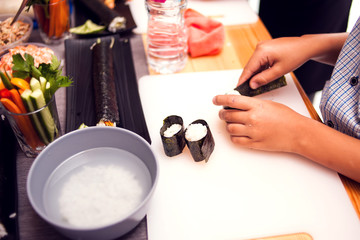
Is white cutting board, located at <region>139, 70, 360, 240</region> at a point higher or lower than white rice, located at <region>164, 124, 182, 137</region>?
lower

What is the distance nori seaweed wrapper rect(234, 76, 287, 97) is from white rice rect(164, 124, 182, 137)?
0.26 meters

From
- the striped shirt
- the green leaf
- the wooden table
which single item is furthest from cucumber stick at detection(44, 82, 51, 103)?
the striped shirt

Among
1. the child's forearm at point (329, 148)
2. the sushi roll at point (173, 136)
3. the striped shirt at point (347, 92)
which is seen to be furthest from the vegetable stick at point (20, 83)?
the striped shirt at point (347, 92)

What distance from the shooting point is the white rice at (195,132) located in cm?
88

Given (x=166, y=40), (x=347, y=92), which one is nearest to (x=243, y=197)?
(x=347, y=92)

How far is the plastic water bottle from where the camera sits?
4.01 ft

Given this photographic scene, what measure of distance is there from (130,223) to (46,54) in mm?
669

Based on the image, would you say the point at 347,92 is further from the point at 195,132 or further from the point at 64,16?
the point at 64,16

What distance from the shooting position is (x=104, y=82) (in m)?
1.09

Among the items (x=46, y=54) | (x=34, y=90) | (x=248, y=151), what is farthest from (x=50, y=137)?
(x=248, y=151)

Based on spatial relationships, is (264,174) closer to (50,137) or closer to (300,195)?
(300,195)

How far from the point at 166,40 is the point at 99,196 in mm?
744

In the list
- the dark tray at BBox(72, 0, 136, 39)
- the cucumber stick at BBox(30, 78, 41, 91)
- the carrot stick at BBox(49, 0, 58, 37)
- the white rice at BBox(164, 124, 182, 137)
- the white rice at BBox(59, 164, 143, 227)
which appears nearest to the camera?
the white rice at BBox(59, 164, 143, 227)

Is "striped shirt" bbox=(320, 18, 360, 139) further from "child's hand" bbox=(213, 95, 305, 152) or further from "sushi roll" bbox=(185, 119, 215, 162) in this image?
"sushi roll" bbox=(185, 119, 215, 162)
